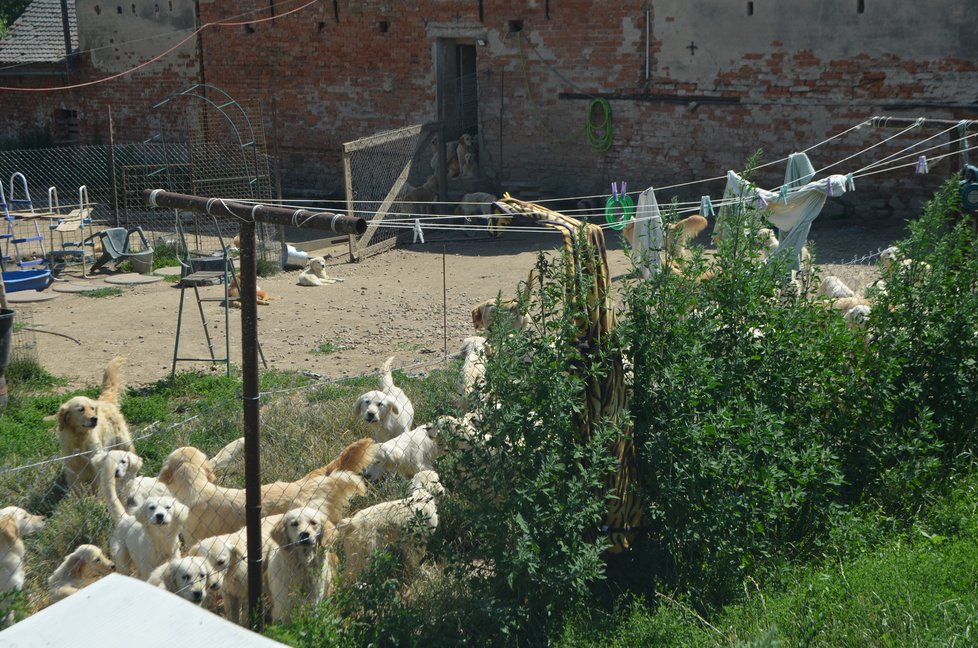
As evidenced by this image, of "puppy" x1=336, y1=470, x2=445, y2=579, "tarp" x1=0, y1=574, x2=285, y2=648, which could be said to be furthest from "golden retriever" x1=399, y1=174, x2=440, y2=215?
"tarp" x1=0, y1=574, x2=285, y2=648

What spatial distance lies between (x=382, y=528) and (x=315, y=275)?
7.80m

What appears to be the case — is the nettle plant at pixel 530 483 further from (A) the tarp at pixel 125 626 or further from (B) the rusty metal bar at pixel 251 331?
(A) the tarp at pixel 125 626

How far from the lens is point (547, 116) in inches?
632

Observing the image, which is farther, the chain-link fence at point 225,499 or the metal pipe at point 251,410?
the chain-link fence at point 225,499

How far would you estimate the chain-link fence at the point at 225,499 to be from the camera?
4746 mm

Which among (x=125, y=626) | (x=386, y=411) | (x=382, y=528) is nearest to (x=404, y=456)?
Result: (x=386, y=411)

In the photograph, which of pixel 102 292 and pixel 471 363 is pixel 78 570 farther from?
pixel 102 292

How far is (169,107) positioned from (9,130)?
16.1 ft

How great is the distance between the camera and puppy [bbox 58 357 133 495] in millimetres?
6156

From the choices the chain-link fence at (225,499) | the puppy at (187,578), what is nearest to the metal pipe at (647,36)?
the chain-link fence at (225,499)

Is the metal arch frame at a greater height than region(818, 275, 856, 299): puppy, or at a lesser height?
greater

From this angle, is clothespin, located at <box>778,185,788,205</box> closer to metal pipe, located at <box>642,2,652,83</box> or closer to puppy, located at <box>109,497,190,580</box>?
puppy, located at <box>109,497,190,580</box>

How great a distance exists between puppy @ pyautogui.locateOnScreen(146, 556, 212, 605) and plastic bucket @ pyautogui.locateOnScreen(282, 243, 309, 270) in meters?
8.85

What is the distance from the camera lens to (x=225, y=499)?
5.50 metres
